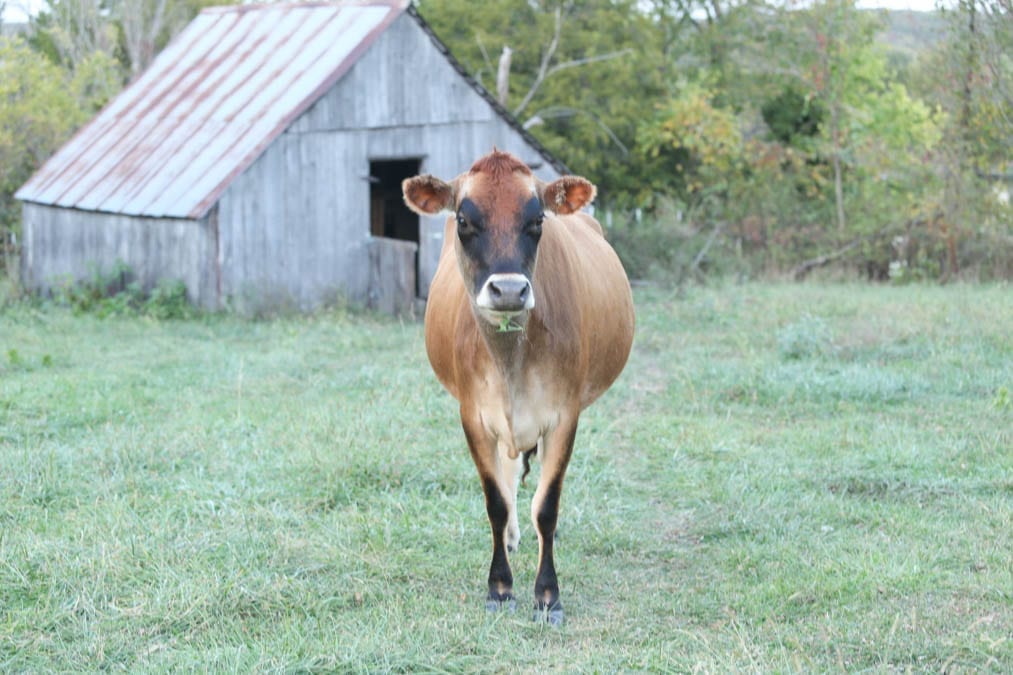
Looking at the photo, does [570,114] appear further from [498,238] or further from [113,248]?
[498,238]

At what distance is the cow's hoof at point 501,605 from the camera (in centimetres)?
547

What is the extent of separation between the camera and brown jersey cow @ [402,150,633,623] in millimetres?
5082

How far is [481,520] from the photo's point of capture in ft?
21.9

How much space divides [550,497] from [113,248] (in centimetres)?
1337

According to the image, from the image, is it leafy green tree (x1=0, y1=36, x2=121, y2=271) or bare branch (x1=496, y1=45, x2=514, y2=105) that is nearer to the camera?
leafy green tree (x1=0, y1=36, x2=121, y2=271)

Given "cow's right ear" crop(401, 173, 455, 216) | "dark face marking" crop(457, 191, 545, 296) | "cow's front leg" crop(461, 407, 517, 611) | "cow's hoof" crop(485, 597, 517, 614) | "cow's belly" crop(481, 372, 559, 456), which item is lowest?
"cow's hoof" crop(485, 597, 517, 614)

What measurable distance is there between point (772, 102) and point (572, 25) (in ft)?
15.9

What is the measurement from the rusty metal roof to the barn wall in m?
0.28

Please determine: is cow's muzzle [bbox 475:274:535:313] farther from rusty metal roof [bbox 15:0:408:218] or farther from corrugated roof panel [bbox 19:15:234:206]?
corrugated roof panel [bbox 19:15:234:206]

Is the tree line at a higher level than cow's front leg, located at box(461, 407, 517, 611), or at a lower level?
Result: higher

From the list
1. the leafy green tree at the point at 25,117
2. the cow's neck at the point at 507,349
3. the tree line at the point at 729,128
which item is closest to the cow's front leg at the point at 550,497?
the cow's neck at the point at 507,349

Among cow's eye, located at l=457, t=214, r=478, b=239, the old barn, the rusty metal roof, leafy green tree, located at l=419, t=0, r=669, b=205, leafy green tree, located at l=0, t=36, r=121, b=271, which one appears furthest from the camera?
leafy green tree, located at l=419, t=0, r=669, b=205

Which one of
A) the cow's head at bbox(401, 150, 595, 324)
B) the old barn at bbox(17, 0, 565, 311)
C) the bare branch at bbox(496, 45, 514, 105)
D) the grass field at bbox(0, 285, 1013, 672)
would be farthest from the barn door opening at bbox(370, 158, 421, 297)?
the cow's head at bbox(401, 150, 595, 324)

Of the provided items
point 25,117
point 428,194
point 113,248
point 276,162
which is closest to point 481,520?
point 428,194
